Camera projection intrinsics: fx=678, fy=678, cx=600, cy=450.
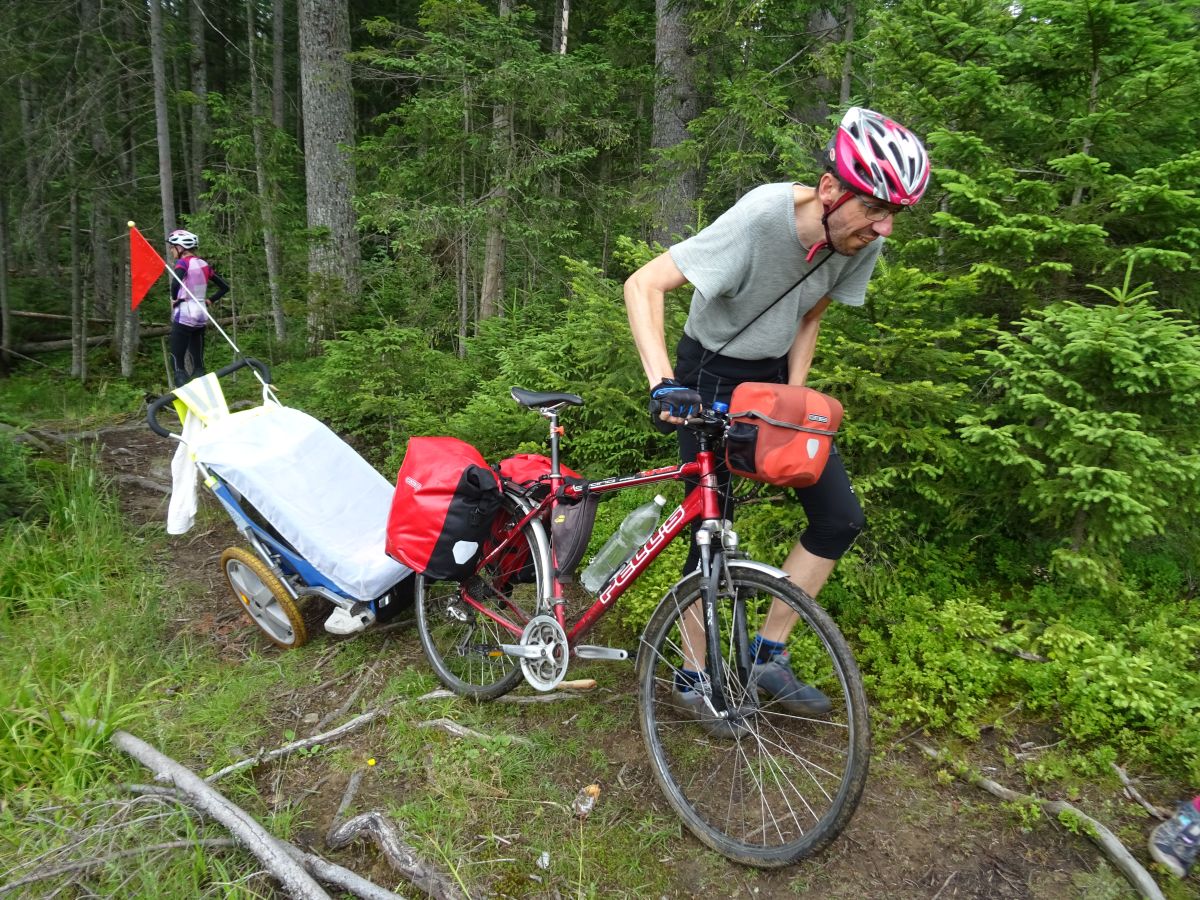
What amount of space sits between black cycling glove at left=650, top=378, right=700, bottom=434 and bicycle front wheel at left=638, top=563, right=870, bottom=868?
59 cm

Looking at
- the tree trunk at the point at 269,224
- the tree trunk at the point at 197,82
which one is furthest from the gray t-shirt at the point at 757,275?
the tree trunk at the point at 197,82

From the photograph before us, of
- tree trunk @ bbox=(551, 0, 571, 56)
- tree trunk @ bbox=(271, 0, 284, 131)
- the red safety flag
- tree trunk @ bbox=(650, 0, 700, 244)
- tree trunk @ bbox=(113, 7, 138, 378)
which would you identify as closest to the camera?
the red safety flag

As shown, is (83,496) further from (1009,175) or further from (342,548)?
(1009,175)

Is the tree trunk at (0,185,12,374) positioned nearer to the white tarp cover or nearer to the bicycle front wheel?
the white tarp cover

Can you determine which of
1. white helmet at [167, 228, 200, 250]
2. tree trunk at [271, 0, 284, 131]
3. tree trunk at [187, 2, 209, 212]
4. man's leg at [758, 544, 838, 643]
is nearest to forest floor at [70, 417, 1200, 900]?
man's leg at [758, 544, 838, 643]

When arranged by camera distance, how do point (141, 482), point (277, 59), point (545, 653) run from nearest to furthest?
1. point (545, 653)
2. point (141, 482)
3. point (277, 59)

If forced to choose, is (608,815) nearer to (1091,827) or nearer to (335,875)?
(335,875)

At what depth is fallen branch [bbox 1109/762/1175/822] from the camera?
239cm

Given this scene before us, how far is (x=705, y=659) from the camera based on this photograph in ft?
8.16

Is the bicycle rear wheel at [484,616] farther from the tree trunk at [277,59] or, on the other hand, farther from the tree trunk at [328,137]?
the tree trunk at [277,59]

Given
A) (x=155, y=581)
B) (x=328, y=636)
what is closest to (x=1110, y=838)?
(x=328, y=636)

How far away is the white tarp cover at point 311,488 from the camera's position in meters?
3.45

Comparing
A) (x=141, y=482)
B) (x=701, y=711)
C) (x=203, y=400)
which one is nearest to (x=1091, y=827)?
(x=701, y=711)

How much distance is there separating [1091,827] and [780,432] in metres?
1.75
